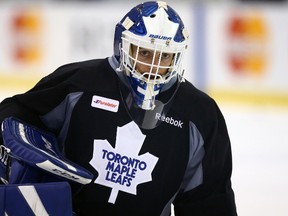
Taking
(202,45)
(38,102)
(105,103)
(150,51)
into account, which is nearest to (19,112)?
(38,102)

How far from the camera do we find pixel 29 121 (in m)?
2.52

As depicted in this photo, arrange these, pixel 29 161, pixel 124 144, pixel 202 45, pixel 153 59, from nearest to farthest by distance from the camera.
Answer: pixel 29 161
pixel 153 59
pixel 124 144
pixel 202 45

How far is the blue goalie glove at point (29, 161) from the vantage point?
223 centimetres

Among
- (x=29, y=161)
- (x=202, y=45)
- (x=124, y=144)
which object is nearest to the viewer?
(x=29, y=161)

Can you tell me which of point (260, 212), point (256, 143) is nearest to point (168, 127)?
point (260, 212)

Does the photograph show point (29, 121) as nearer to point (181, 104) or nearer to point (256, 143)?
point (181, 104)

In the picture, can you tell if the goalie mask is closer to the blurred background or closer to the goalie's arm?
the goalie's arm

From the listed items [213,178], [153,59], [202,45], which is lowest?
[202,45]

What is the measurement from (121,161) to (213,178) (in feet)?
1.05

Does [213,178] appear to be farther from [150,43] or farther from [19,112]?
[19,112]

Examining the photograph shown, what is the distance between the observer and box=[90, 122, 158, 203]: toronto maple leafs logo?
98.5 inches

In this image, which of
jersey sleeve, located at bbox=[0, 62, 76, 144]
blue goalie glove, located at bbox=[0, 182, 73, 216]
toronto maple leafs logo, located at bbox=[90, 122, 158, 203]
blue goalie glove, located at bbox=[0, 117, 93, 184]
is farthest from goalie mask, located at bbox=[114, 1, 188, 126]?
blue goalie glove, located at bbox=[0, 182, 73, 216]

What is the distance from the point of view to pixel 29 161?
2217 mm

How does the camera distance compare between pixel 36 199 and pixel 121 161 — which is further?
pixel 121 161
